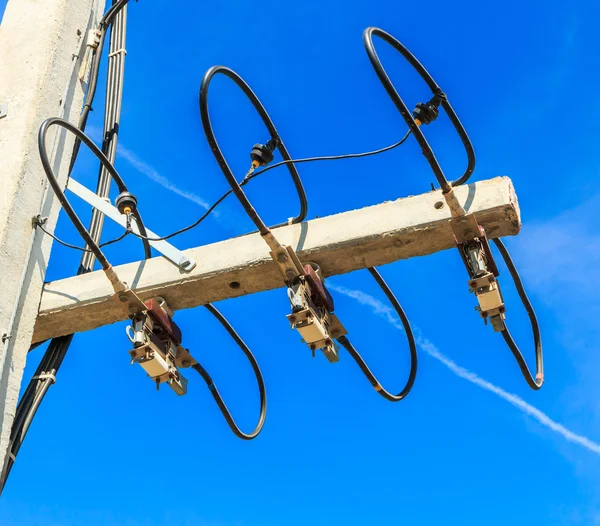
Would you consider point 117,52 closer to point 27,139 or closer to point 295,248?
point 27,139

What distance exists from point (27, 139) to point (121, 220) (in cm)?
73

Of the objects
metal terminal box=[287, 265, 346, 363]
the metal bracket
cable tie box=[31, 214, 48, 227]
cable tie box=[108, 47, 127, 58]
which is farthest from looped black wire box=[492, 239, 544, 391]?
cable tie box=[108, 47, 127, 58]

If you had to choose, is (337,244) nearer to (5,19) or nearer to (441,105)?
(441,105)

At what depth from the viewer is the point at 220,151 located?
16.7ft

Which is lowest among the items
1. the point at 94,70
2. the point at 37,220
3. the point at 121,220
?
the point at 37,220

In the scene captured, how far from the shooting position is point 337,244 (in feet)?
17.2

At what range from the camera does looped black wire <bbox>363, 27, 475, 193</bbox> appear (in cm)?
493

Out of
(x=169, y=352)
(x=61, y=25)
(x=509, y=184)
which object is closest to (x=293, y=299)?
(x=169, y=352)

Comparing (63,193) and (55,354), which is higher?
(63,193)

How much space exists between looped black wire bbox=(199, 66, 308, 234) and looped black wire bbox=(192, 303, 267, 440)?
2.90 feet

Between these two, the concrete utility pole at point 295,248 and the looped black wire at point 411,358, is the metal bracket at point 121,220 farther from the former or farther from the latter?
the looped black wire at point 411,358

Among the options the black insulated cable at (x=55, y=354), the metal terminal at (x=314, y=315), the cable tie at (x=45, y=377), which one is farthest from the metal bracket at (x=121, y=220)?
the cable tie at (x=45, y=377)

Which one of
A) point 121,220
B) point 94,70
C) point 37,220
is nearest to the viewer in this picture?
point 37,220

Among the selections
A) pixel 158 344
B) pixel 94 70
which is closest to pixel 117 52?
pixel 94 70
